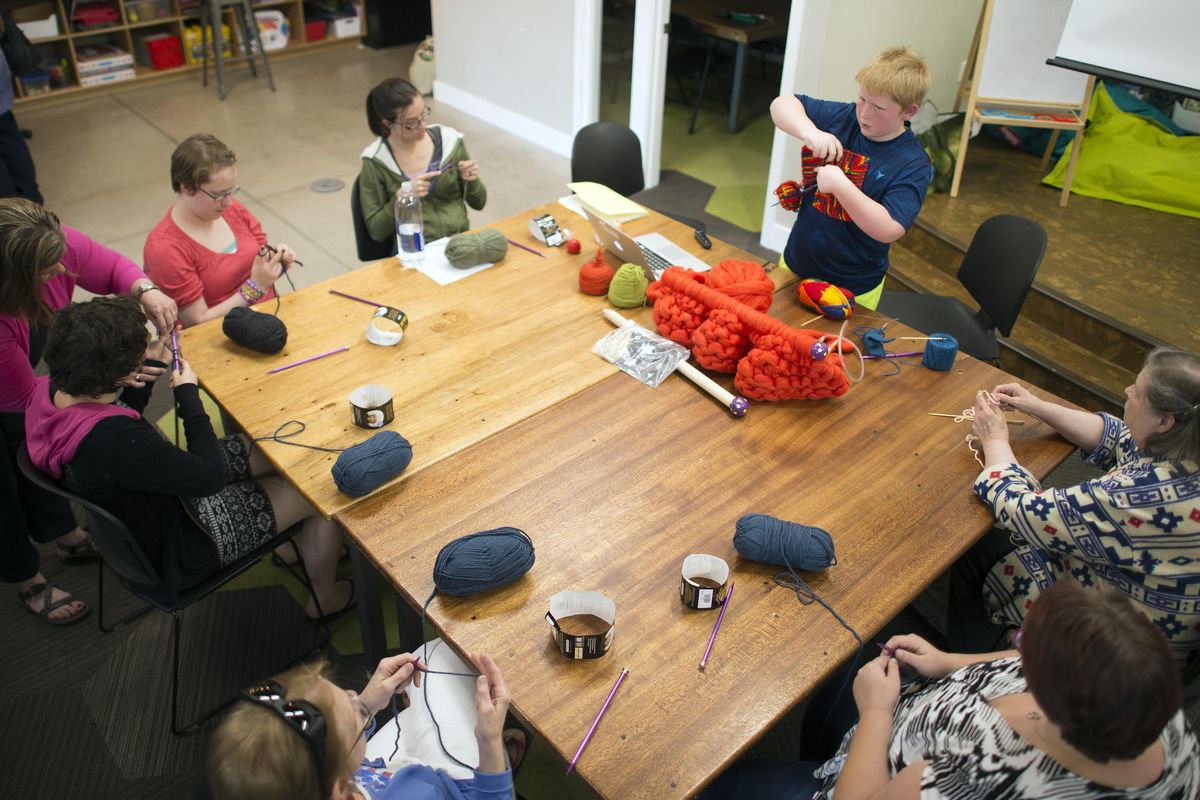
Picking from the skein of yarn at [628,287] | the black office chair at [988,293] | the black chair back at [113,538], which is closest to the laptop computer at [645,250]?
the skein of yarn at [628,287]

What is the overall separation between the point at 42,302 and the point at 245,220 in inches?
30.1

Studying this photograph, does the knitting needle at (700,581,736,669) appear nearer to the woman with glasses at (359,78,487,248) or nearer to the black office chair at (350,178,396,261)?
the woman with glasses at (359,78,487,248)

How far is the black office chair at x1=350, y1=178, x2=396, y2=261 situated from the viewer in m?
3.16

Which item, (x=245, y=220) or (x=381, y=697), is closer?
(x=381, y=697)

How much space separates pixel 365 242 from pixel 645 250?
1.10m

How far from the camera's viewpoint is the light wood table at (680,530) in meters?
1.57

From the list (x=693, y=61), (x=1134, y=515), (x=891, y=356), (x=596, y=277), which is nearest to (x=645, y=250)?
(x=596, y=277)

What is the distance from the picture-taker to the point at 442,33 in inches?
245

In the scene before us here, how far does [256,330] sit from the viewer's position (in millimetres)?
2404

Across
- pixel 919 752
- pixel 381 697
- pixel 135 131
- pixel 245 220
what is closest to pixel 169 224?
pixel 245 220

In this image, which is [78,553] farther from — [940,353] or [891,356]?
[940,353]

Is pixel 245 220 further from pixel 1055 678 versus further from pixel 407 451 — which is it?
pixel 1055 678

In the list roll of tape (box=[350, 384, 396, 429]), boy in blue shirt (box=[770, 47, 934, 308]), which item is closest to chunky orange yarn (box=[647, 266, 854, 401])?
boy in blue shirt (box=[770, 47, 934, 308])

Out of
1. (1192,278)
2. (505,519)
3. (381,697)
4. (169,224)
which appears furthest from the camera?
(1192,278)
